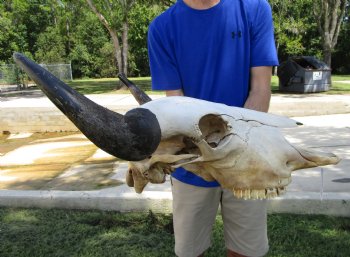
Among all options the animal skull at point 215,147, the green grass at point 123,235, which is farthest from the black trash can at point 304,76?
the animal skull at point 215,147

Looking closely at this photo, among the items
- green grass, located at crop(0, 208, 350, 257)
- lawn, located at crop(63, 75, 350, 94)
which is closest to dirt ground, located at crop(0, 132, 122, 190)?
green grass, located at crop(0, 208, 350, 257)

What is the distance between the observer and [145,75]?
3831 cm

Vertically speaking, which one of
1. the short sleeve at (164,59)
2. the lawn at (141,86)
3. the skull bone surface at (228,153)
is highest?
the short sleeve at (164,59)

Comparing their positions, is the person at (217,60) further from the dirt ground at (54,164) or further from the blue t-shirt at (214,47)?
the dirt ground at (54,164)

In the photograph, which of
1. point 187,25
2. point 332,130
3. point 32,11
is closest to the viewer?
point 187,25

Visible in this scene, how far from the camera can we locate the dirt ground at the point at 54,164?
5883 millimetres

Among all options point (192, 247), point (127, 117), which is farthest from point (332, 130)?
point (127, 117)

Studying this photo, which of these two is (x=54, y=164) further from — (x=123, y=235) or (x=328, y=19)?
(x=328, y=19)

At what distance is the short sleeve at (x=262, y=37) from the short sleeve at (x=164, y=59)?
17.0 inches

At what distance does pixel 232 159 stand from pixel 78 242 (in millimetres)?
2705

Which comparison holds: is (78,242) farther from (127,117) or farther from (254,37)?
(127,117)

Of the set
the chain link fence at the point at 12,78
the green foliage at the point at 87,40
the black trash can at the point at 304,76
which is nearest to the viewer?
the black trash can at the point at 304,76

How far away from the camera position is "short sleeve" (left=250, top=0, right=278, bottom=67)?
2168mm

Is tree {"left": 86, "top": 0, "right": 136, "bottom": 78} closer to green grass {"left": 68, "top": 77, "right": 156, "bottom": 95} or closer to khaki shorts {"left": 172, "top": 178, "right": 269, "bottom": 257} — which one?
green grass {"left": 68, "top": 77, "right": 156, "bottom": 95}
